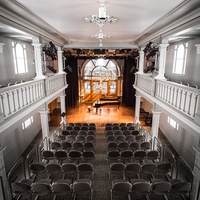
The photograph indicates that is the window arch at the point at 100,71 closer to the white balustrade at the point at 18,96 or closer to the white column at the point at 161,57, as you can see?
the white column at the point at 161,57

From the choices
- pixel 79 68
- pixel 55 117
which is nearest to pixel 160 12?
pixel 55 117

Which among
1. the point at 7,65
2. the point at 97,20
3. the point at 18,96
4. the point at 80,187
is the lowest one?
the point at 80,187

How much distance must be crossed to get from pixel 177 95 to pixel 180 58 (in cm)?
505

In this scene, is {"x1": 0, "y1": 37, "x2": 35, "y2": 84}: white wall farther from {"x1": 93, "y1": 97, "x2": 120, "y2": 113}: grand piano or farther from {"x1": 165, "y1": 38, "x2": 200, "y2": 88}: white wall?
{"x1": 165, "y1": 38, "x2": 200, "y2": 88}: white wall

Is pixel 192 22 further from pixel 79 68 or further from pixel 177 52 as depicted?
pixel 79 68

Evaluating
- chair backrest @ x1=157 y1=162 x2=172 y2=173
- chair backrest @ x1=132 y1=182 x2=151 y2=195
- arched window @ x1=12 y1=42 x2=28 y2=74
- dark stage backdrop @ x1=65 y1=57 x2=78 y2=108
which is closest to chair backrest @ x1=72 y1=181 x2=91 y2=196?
chair backrest @ x1=132 y1=182 x2=151 y2=195

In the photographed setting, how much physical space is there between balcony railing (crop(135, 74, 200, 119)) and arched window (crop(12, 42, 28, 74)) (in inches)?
317

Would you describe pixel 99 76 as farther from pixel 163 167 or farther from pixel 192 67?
pixel 163 167

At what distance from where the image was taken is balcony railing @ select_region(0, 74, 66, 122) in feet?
17.7

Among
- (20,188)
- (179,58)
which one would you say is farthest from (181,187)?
(179,58)

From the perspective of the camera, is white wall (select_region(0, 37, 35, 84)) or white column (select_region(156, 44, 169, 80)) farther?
white wall (select_region(0, 37, 35, 84))

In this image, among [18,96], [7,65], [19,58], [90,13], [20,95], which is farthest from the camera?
[19,58]

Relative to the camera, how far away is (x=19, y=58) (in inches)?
421

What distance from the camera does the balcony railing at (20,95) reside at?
5402 mm
